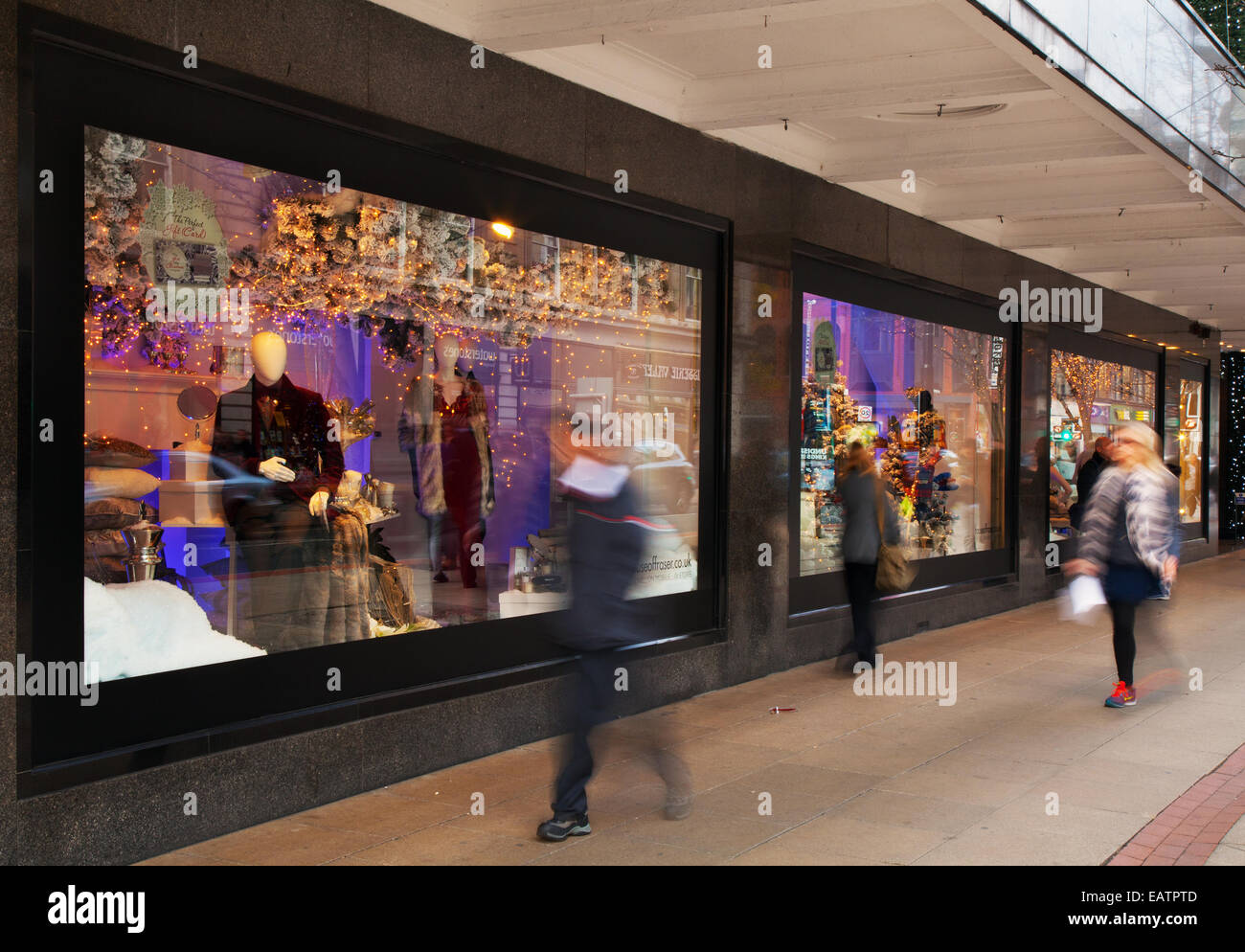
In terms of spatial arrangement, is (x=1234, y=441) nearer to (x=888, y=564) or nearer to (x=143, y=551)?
(x=888, y=564)

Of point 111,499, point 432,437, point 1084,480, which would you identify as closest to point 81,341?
point 111,499

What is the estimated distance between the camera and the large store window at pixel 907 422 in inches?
432

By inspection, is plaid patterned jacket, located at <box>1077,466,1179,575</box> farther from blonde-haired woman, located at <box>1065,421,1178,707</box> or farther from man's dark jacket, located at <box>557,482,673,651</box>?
man's dark jacket, located at <box>557,482,673,651</box>

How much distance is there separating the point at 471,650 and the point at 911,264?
6.94 meters

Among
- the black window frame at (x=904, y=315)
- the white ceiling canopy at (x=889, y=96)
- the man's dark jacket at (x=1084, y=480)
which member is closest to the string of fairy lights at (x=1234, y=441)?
the man's dark jacket at (x=1084, y=480)

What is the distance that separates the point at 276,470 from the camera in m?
6.54

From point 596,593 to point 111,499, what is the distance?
2167 mm

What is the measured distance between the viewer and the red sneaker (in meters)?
8.74

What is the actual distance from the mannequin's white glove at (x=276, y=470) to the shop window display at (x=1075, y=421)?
11.1m

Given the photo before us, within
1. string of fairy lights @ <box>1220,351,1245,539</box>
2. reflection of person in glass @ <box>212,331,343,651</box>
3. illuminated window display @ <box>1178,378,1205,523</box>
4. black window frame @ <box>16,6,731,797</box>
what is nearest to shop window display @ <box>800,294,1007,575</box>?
black window frame @ <box>16,6,731,797</box>

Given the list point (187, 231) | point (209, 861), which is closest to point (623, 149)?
point (187, 231)

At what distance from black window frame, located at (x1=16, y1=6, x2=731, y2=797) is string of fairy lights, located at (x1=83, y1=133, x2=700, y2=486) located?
0.15 m

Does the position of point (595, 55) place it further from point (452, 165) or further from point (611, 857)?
point (611, 857)
